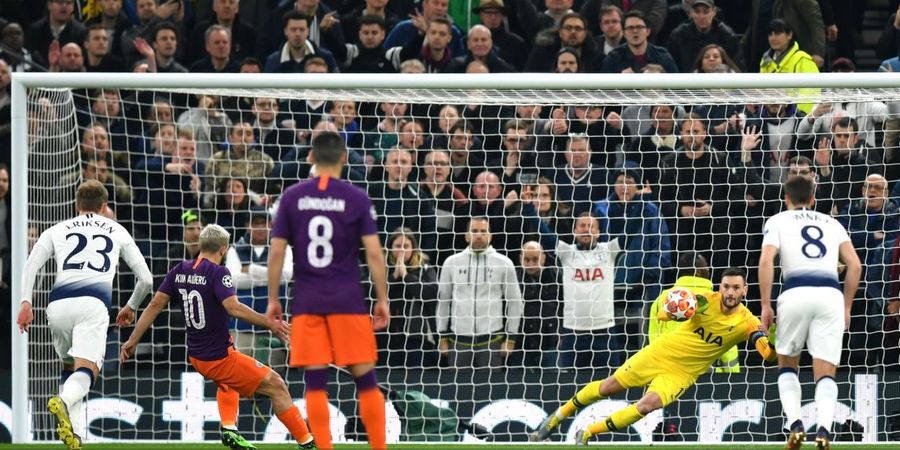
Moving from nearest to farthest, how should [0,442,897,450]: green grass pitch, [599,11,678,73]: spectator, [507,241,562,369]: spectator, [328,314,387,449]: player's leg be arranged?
1. [328,314,387,449]: player's leg
2. [0,442,897,450]: green grass pitch
3. [507,241,562,369]: spectator
4. [599,11,678,73]: spectator

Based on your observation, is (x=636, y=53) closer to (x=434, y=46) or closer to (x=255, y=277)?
(x=434, y=46)

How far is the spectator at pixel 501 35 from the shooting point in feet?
47.7

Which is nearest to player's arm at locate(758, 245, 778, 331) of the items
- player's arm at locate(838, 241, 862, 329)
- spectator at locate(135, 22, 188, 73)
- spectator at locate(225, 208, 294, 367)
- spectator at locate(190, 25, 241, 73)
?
player's arm at locate(838, 241, 862, 329)

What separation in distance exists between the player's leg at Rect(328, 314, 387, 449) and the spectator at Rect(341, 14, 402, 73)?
689 cm

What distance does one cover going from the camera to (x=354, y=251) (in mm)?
7617

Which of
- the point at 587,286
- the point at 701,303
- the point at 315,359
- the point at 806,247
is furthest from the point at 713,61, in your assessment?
the point at 315,359

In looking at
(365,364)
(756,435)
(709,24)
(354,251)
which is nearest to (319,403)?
(365,364)

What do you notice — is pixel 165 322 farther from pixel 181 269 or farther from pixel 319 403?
pixel 319 403

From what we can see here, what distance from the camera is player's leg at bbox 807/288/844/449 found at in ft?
28.8

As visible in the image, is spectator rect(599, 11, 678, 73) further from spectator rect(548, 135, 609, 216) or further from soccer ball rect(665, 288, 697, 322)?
soccer ball rect(665, 288, 697, 322)

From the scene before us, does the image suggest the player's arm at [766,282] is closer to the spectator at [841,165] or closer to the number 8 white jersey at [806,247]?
the number 8 white jersey at [806,247]

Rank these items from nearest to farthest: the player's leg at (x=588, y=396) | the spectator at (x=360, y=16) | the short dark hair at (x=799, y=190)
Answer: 1. the short dark hair at (x=799, y=190)
2. the player's leg at (x=588, y=396)
3. the spectator at (x=360, y=16)

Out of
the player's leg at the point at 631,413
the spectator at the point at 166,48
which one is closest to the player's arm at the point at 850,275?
the player's leg at the point at 631,413

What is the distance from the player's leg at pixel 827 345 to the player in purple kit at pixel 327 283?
3054mm
